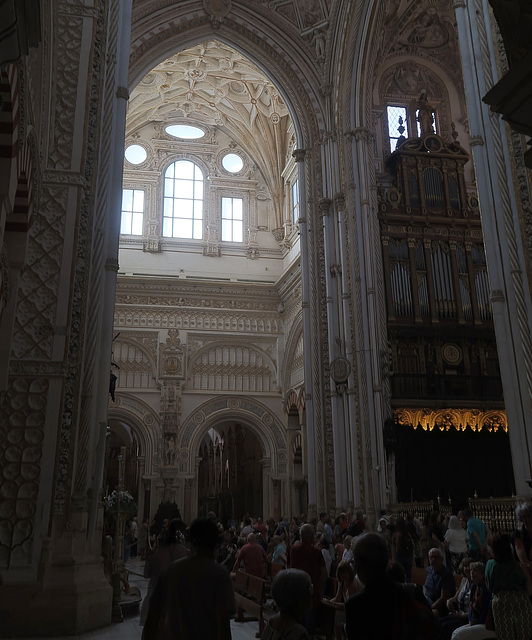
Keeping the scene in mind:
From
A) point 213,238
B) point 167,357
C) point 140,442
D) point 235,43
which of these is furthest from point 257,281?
point 235,43

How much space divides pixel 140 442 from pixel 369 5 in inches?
625

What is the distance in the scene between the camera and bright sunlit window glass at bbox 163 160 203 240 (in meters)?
25.3

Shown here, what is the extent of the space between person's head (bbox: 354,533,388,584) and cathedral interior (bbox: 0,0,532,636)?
2.70m

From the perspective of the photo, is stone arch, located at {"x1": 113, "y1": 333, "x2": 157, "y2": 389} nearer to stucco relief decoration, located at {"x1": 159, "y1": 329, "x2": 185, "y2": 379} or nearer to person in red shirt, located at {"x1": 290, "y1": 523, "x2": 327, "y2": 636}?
stucco relief decoration, located at {"x1": 159, "y1": 329, "x2": 185, "y2": 379}

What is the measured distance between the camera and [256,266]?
993 inches

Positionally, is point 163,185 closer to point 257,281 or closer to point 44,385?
point 257,281

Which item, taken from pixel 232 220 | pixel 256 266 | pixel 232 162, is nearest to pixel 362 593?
pixel 256 266

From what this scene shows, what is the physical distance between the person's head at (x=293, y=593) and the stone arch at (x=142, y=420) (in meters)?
19.8

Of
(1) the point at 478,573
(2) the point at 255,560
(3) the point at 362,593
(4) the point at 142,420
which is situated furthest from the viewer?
(4) the point at 142,420

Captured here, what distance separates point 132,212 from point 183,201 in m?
2.19

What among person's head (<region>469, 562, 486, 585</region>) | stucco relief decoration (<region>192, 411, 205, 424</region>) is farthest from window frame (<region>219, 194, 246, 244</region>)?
person's head (<region>469, 562, 486, 585</region>)

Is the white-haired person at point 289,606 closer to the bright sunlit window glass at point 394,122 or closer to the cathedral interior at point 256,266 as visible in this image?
the cathedral interior at point 256,266

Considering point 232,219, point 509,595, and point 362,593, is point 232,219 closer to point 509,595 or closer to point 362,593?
point 509,595

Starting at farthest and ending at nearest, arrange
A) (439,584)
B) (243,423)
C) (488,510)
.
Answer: (243,423) < (488,510) < (439,584)
